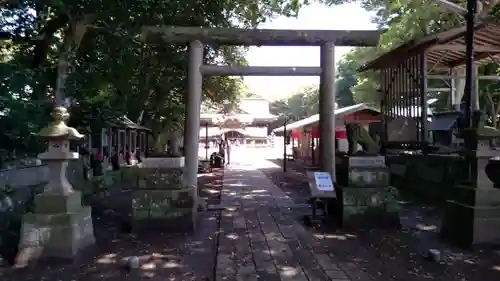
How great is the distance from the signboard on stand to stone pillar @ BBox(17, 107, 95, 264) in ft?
13.9

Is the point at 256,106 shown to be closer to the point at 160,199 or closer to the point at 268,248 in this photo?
the point at 160,199

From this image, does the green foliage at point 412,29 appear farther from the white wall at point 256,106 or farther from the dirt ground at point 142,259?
the white wall at point 256,106

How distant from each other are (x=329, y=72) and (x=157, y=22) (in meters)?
4.51

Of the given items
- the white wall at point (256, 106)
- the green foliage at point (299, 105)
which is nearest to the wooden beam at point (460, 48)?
the green foliage at point (299, 105)

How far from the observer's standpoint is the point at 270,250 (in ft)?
21.7

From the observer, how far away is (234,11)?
13891mm

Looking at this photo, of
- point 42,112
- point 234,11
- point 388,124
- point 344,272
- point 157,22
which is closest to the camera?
point 344,272

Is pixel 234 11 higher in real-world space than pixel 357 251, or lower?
higher

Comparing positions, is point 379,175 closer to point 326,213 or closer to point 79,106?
point 326,213

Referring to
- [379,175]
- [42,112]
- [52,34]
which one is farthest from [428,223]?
[52,34]

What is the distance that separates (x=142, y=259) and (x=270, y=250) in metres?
1.92

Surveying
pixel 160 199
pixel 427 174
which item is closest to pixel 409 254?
pixel 160 199

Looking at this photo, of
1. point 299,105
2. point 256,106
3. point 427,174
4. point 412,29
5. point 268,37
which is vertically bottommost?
point 427,174

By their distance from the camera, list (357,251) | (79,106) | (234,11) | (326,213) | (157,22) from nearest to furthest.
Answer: (357,251), (326,213), (157,22), (79,106), (234,11)
